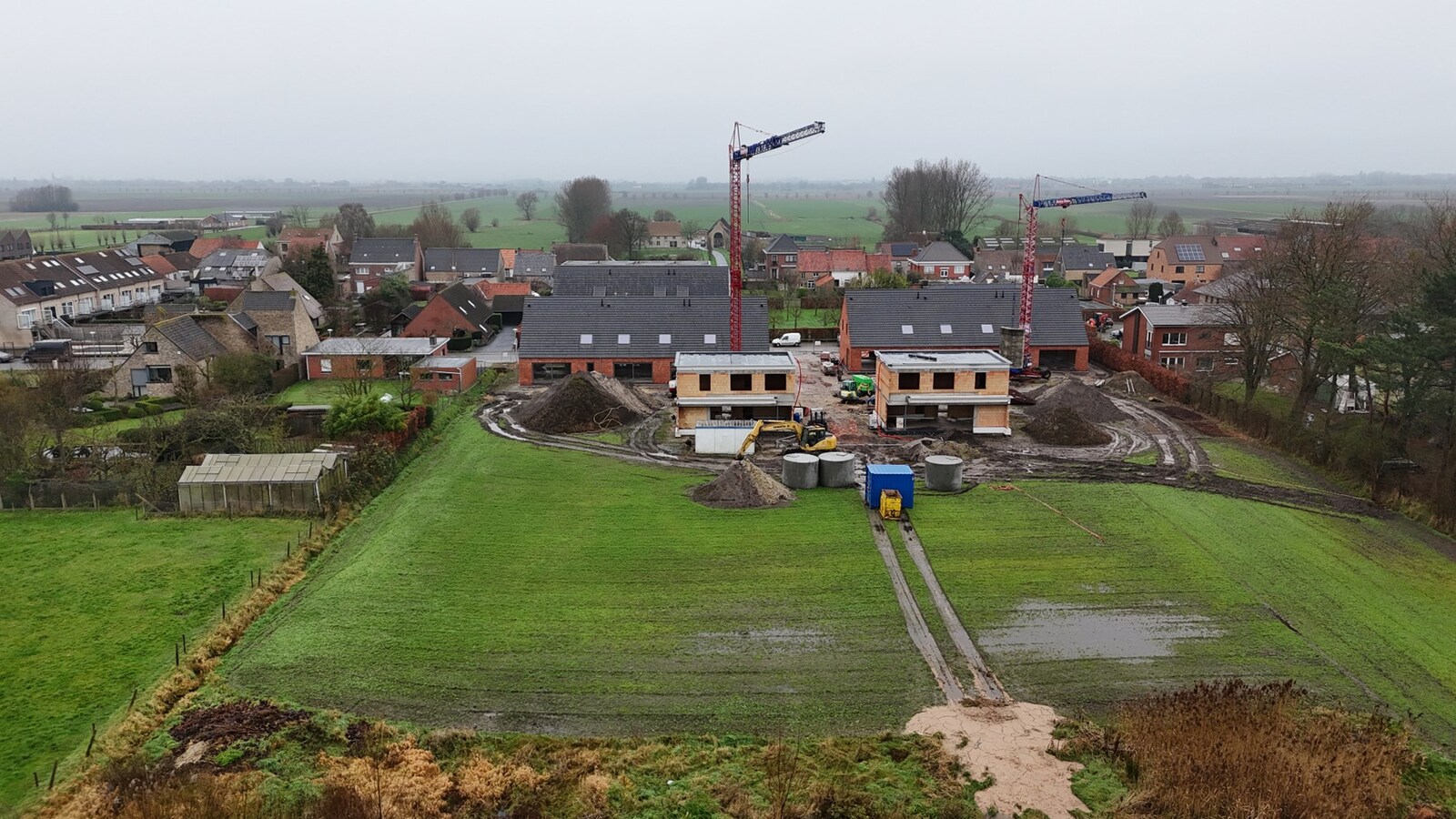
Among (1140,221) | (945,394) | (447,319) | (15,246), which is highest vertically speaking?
(1140,221)

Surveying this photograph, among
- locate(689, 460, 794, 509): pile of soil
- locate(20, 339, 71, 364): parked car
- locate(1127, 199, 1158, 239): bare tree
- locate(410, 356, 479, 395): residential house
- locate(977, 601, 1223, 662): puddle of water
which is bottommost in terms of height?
locate(977, 601, 1223, 662): puddle of water

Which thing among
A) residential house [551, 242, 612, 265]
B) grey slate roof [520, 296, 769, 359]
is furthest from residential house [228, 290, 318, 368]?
residential house [551, 242, 612, 265]

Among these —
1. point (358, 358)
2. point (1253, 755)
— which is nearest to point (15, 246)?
point (358, 358)

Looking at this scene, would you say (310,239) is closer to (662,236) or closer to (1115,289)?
(662,236)

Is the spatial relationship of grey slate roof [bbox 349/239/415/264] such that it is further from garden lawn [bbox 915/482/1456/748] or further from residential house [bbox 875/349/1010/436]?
garden lawn [bbox 915/482/1456/748]

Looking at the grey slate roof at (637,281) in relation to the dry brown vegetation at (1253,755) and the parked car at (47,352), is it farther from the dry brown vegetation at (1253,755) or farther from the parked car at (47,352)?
the dry brown vegetation at (1253,755)

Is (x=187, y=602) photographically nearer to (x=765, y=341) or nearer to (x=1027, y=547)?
(x=1027, y=547)
